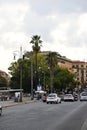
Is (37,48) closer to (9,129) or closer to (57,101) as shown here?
(57,101)

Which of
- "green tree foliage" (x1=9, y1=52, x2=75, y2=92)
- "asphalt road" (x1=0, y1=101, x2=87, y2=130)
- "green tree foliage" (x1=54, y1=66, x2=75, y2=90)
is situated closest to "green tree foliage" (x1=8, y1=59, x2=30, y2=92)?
"green tree foliage" (x1=9, y1=52, x2=75, y2=92)

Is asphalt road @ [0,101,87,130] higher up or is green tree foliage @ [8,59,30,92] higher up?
green tree foliage @ [8,59,30,92]

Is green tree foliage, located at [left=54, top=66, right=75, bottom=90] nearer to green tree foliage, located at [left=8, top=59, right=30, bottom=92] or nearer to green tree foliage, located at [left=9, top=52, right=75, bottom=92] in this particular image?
green tree foliage, located at [left=9, top=52, right=75, bottom=92]

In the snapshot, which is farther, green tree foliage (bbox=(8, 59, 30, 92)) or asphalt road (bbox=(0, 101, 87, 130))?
green tree foliage (bbox=(8, 59, 30, 92))

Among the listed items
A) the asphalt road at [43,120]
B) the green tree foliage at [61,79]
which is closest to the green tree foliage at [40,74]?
the green tree foliage at [61,79]

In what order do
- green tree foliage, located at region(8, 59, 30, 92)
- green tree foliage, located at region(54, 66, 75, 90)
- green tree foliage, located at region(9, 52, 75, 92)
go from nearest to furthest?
green tree foliage, located at region(8, 59, 30, 92)
green tree foliage, located at region(9, 52, 75, 92)
green tree foliage, located at region(54, 66, 75, 90)

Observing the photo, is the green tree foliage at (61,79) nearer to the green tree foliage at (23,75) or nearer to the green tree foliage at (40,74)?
the green tree foliage at (40,74)

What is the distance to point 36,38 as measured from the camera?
Answer: 10300 centimetres

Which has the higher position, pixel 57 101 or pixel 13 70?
A: pixel 13 70

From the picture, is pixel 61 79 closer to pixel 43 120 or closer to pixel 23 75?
pixel 23 75

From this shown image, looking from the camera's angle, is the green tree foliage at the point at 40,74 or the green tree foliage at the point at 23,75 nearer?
the green tree foliage at the point at 23,75

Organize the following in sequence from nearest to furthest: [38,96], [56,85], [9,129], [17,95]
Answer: [9,129]
[17,95]
[38,96]
[56,85]

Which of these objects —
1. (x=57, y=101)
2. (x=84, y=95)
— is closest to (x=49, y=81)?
(x=84, y=95)

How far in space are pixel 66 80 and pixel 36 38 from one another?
2310 inches
